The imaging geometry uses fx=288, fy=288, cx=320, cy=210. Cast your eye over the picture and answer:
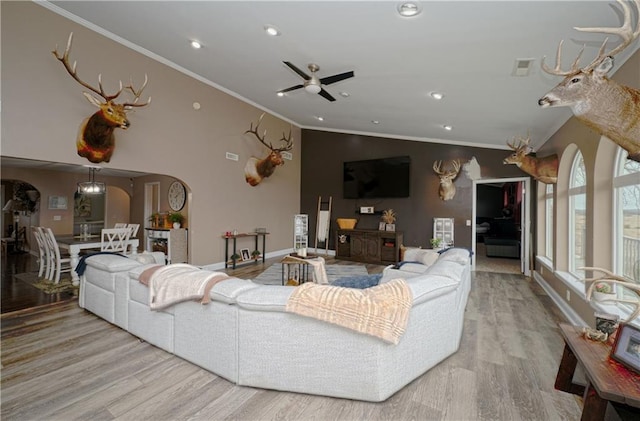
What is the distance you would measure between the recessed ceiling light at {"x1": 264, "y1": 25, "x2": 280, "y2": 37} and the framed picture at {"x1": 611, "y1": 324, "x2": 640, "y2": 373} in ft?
12.7

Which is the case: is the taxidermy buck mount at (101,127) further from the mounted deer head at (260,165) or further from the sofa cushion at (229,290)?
the sofa cushion at (229,290)

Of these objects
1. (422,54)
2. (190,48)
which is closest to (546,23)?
(422,54)

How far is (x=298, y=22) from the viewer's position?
303 centimetres

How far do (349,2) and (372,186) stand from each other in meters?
5.22

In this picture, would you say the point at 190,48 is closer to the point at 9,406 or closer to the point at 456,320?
the point at 9,406

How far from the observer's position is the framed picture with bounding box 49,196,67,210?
7.56 metres

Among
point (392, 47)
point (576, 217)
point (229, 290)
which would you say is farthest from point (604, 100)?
point (576, 217)

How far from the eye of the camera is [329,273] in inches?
234

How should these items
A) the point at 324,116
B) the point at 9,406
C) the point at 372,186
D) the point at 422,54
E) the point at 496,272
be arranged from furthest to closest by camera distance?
1. the point at 372,186
2. the point at 324,116
3. the point at 496,272
4. the point at 422,54
5. the point at 9,406

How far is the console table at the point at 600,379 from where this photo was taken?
1.30 meters

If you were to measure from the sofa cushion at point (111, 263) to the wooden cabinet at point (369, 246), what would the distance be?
5170mm

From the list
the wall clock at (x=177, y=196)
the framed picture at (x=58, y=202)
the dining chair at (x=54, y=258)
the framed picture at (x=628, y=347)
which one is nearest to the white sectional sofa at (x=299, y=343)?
the framed picture at (x=628, y=347)

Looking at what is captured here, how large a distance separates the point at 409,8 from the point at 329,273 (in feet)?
15.3

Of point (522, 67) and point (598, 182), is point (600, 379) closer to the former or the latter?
point (598, 182)
